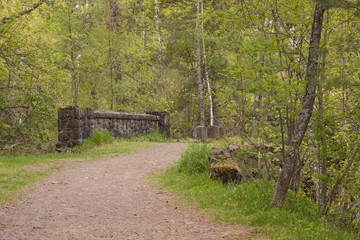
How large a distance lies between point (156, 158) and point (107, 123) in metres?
5.13

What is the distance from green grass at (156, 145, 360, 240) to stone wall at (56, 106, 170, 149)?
665 centimetres

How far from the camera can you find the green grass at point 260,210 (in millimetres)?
4586

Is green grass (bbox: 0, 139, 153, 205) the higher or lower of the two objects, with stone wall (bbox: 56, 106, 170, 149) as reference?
lower

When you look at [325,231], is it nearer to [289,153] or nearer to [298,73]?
[289,153]

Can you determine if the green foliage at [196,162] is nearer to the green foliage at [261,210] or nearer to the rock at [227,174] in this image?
the rock at [227,174]

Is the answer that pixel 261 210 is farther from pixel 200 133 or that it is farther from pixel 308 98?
pixel 200 133

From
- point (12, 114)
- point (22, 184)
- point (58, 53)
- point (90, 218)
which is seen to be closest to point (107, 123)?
point (12, 114)

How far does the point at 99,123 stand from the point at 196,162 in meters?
7.89

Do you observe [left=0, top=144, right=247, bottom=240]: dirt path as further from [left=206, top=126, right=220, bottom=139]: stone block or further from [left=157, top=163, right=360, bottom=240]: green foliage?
[left=206, top=126, right=220, bottom=139]: stone block

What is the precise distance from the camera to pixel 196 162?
8.61 meters

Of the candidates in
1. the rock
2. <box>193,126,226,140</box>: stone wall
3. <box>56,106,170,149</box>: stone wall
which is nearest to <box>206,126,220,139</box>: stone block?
<box>193,126,226,140</box>: stone wall

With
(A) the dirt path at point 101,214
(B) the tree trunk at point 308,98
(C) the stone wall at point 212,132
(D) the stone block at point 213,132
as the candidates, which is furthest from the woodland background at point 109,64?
(A) the dirt path at point 101,214

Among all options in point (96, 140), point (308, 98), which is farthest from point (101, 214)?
point (96, 140)

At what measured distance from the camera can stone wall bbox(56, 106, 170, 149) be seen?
13.1 meters
